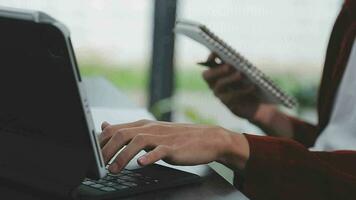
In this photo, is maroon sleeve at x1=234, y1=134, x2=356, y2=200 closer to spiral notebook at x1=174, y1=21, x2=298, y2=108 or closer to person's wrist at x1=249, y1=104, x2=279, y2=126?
spiral notebook at x1=174, y1=21, x2=298, y2=108

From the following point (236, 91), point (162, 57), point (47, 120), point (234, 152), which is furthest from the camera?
point (162, 57)

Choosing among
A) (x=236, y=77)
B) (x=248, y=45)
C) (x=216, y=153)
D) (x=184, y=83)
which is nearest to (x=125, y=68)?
(x=184, y=83)

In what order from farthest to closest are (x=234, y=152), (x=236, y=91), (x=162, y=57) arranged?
(x=162, y=57) → (x=236, y=91) → (x=234, y=152)

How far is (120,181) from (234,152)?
15cm

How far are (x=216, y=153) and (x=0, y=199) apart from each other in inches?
→ 10.0

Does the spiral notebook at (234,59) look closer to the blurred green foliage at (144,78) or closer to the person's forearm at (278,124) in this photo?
the person's forearm at (278,124)

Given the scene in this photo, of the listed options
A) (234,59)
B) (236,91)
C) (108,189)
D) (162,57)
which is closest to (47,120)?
(108,189)

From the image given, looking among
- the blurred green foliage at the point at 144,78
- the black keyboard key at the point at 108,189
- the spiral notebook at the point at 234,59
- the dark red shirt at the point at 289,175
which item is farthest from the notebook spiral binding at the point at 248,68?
the blurred green foliage at the point at 144,78

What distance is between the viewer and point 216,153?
0.77 m

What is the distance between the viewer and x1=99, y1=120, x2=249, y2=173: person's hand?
2.35ft

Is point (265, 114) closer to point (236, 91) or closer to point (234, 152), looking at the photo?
point (236, 91)

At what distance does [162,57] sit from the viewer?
2242 millimetres

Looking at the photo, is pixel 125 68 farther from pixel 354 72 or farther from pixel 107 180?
pixel 107 180

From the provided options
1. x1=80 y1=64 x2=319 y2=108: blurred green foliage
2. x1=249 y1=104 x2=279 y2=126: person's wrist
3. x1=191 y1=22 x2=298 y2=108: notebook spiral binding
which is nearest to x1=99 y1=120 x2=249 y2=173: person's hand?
x1=191 y1=22 x2=298 y2=108: notebook spiral binding
